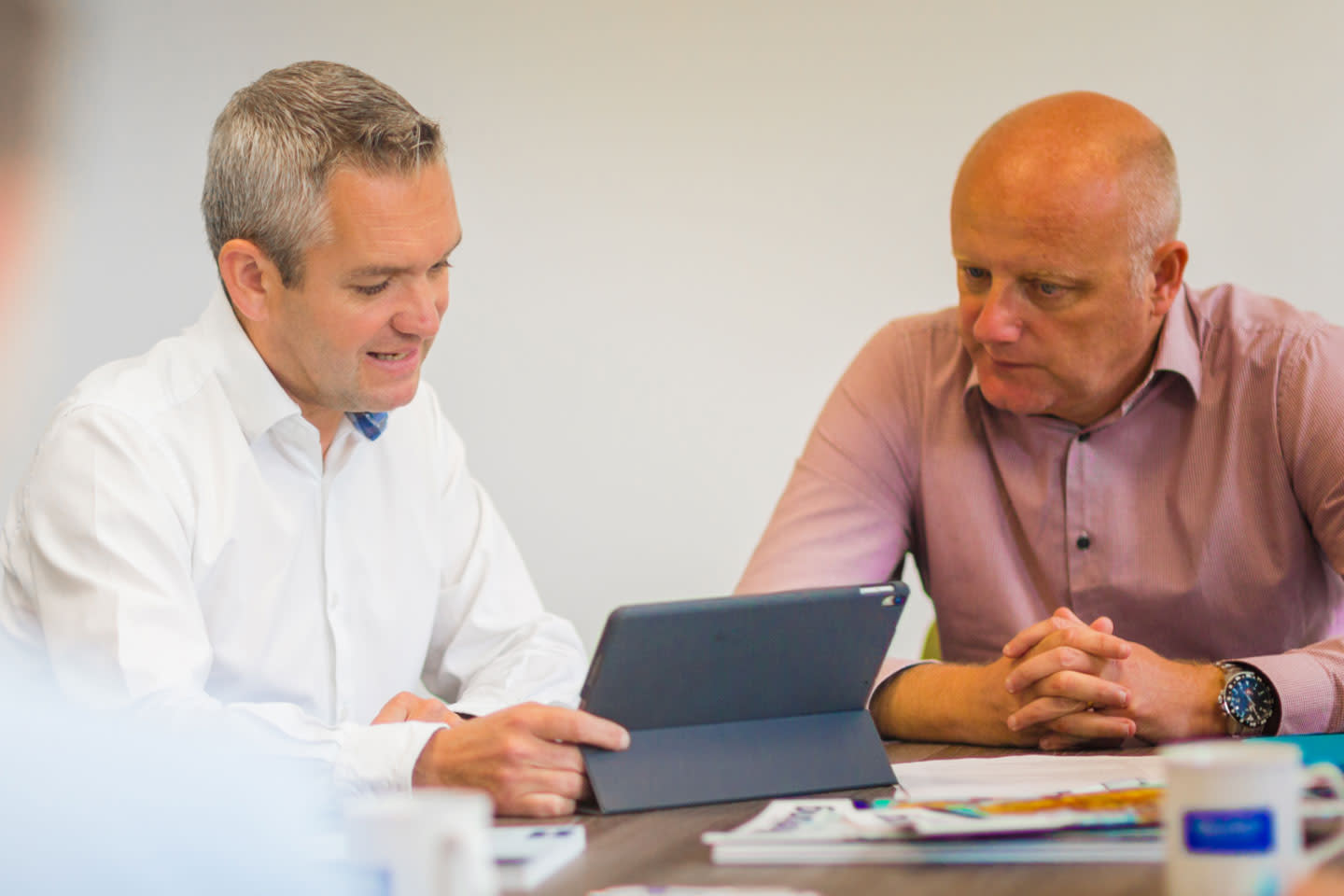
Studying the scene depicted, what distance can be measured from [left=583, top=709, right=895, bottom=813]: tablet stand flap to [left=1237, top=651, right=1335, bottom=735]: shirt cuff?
52 cm

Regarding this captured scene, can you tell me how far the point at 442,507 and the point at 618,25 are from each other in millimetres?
1673

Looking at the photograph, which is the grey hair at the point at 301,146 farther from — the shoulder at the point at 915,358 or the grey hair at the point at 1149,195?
the grey hair at the point at 1149,195

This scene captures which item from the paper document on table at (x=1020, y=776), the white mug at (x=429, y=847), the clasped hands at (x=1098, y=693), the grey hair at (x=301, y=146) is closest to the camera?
the white mug at (x=429, y=847)

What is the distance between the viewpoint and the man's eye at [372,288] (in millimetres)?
1600

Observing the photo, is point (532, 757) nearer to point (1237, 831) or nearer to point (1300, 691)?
point (1237, 831)

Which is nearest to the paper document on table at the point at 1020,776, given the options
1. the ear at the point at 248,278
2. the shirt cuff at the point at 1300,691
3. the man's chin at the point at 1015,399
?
the shirt cuff at the point at 1300,691

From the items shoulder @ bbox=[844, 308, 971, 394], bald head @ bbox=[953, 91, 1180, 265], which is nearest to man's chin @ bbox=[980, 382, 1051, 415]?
shoulder @ bbox=[844, 308, 971, 394]

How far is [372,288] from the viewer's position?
161 cm

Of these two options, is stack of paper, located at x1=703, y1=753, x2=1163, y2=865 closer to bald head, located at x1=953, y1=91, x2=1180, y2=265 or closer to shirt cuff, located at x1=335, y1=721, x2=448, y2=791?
shirt cuff, located at x1=335, y1=721, x2=448, y2=791

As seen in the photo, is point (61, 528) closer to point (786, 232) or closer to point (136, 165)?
point (786, 232)

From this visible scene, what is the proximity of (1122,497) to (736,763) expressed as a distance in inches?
34.3

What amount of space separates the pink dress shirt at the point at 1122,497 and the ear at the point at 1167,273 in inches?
1.4

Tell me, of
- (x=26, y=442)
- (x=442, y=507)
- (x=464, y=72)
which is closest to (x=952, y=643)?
(x=442, y=507)

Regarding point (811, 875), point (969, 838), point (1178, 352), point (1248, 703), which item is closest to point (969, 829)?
point (969, 838)
